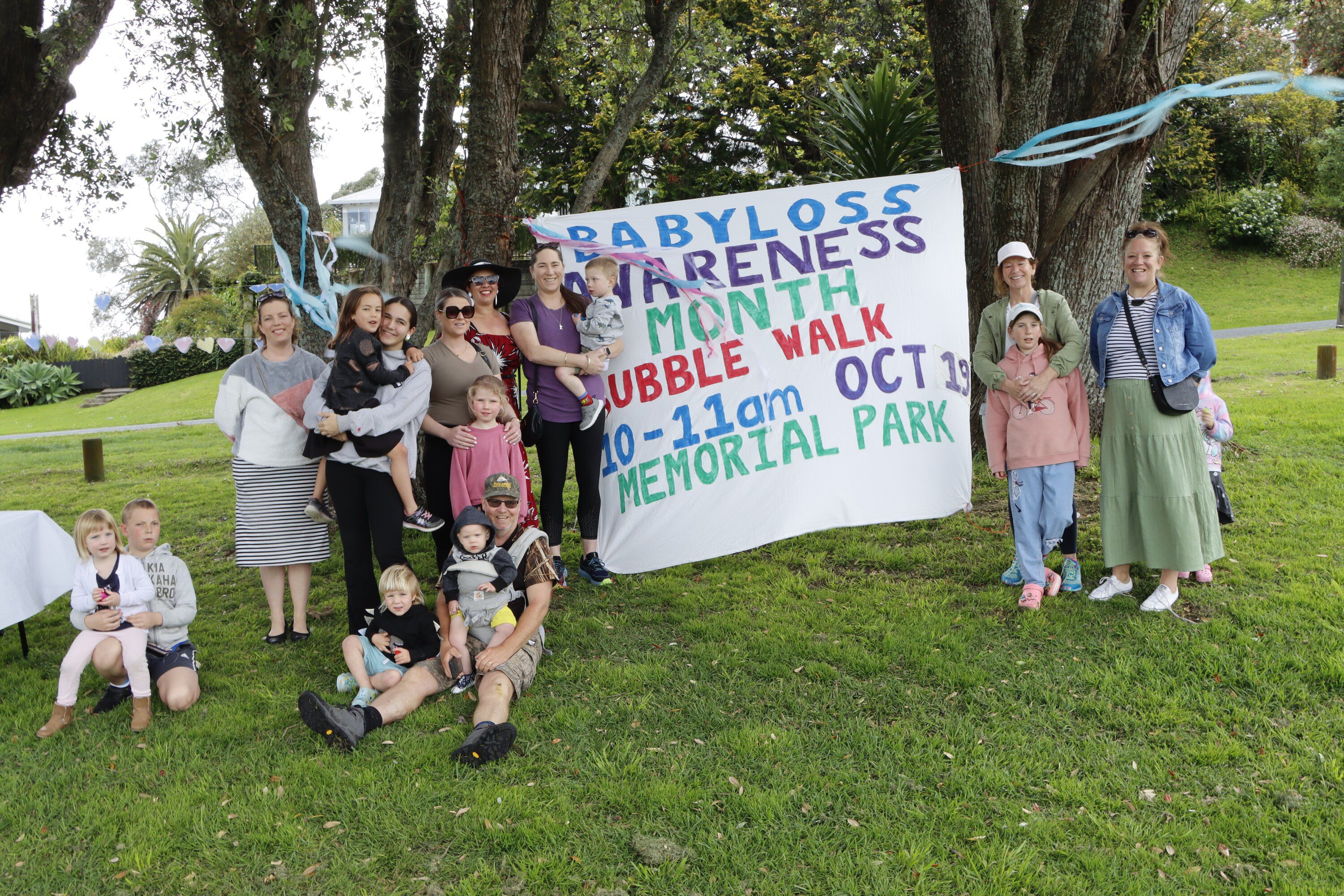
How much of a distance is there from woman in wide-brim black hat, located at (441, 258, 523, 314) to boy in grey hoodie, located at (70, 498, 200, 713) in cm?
181

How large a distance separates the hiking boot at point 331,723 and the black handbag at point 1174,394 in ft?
12.3

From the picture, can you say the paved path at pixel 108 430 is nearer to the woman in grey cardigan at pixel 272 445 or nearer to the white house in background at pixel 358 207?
the woman in grey cardigan at pixel 272 445

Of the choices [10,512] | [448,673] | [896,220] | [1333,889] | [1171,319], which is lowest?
[1333,889]

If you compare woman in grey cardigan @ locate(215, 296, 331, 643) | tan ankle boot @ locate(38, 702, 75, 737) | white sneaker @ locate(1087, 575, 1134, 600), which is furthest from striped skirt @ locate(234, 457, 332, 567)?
white sneaker @ locate(1087, 575, 1134, 600)

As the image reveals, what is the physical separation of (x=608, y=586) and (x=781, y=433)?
128cm

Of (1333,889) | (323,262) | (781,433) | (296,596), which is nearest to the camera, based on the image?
(1333,889)

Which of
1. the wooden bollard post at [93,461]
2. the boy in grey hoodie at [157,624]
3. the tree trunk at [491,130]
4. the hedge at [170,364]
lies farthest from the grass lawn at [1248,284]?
the hedge at [170,364]

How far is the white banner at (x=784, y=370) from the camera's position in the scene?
202 inches

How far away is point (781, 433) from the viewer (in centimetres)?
515

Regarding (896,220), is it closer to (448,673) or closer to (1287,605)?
(1287,605)

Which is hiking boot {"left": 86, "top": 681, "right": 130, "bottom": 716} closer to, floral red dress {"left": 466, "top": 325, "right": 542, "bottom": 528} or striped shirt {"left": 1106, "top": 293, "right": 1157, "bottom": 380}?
floral red dress {"left": 466, "top": 325, "right": 542, "bottom": 528}

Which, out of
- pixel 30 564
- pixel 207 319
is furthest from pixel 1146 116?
pixel 207 319

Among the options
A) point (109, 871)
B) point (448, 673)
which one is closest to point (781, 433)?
point (448, 673)

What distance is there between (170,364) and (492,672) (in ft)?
85.6
